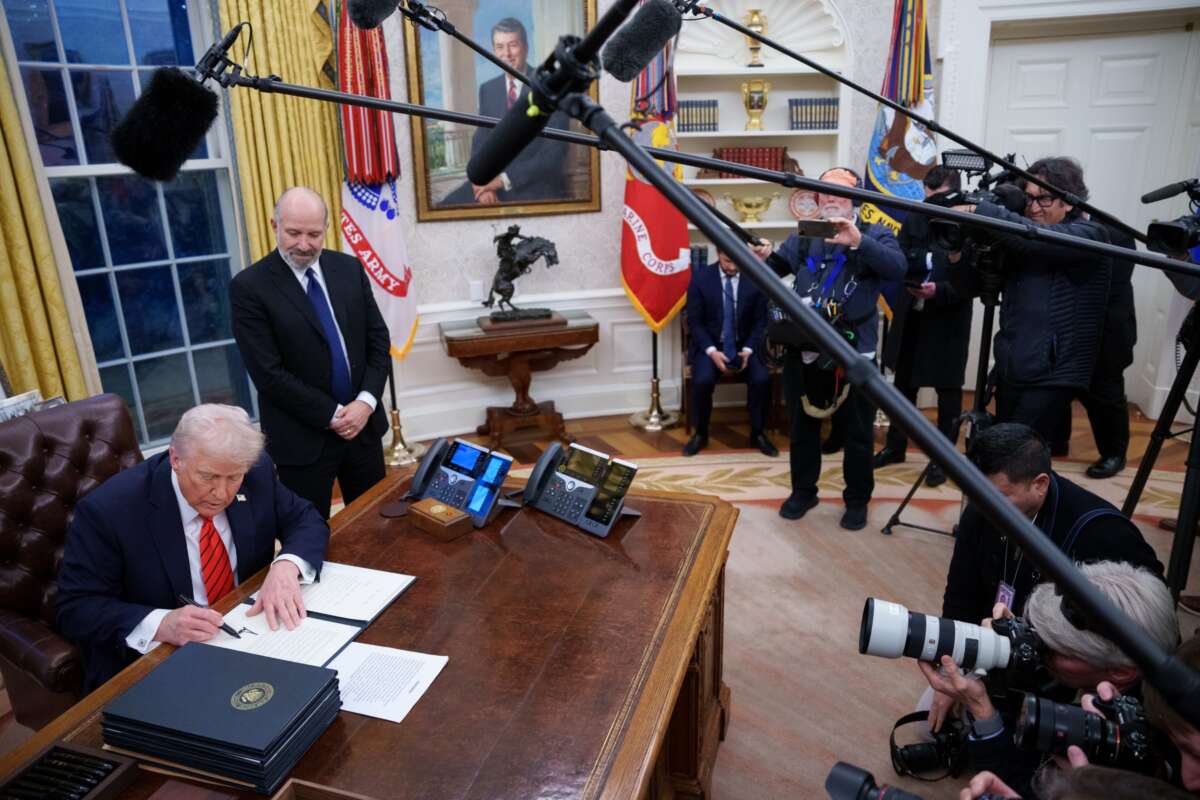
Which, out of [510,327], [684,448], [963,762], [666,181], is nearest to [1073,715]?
[963,762]

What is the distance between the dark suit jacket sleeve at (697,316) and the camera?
4750 mm

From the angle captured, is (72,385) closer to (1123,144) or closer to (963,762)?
(963,762)

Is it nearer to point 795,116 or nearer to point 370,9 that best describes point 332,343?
point 370,9

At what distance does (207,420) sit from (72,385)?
7.13 feet

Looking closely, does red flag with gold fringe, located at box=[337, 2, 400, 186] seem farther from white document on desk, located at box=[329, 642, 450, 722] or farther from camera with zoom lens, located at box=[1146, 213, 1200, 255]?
camera with zoom lens, located at box=[1146, 213, 1200, 255]

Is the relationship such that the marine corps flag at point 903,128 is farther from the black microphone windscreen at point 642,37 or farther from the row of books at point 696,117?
the black microphone windscreen at point 642,37

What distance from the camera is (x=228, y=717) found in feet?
4.47

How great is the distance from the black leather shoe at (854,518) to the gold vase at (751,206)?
2261 mm

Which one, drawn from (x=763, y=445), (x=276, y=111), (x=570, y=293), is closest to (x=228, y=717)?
(x=276, y=111)

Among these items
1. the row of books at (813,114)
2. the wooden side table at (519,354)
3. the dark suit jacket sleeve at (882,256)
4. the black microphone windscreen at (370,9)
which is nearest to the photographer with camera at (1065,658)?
the black microphone windscreen at (370,9)

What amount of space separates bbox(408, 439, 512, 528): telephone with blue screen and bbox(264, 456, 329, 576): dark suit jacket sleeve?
30 centimetres

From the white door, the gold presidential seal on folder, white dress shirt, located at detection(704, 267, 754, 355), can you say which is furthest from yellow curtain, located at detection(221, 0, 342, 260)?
the white door

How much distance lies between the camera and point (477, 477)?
232cm

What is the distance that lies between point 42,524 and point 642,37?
199 cm
